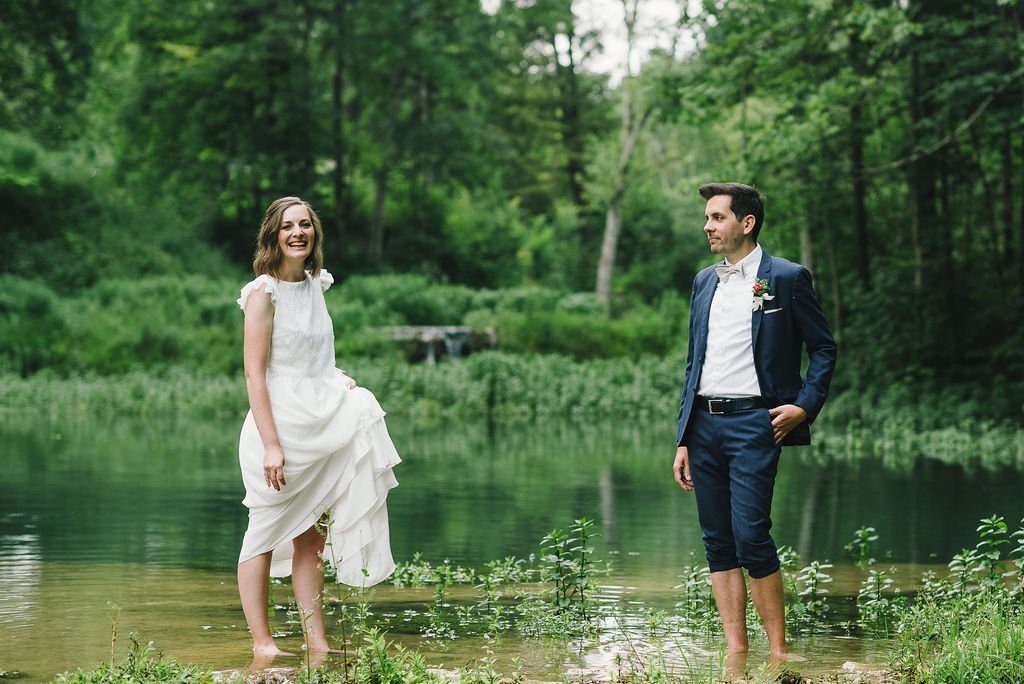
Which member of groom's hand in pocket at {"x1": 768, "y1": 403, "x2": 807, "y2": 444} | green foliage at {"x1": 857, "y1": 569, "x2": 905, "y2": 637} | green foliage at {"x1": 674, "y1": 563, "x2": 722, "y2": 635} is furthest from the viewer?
green foliage at {"x1": 857, "y1": 569, "x2": 905, "y2": 637}

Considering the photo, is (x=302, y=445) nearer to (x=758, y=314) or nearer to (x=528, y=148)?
(x=758, y=314)

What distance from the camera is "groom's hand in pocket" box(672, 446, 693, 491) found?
5477 mm

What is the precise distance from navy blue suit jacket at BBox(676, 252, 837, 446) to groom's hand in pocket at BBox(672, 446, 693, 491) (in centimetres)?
26

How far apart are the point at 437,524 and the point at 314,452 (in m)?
5.57

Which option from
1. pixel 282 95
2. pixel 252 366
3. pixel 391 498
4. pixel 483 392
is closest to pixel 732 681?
pixel 252 366

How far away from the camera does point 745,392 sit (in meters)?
5.20

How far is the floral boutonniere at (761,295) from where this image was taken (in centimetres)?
517

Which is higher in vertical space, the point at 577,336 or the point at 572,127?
the point at 572,127

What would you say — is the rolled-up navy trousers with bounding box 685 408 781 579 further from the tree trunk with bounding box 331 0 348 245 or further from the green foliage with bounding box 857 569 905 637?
the tree trunk with bounding box 331 0 348 245

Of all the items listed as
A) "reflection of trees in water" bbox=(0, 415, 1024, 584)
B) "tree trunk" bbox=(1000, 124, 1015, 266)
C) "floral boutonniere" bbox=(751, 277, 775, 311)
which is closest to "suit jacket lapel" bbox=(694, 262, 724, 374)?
"floral boutonniere" bbox=(751, 277, 775, 311)

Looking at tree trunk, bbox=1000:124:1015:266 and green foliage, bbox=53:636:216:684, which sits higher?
tree trunk, bbox=1000:124:1015:266

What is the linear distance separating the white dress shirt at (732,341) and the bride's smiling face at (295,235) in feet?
5.53

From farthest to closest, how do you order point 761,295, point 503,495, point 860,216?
point 860,216, point 503,495, point 761,295

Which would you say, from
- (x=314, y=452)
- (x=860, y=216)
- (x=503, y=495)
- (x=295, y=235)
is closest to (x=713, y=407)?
(x=314, y=452)
